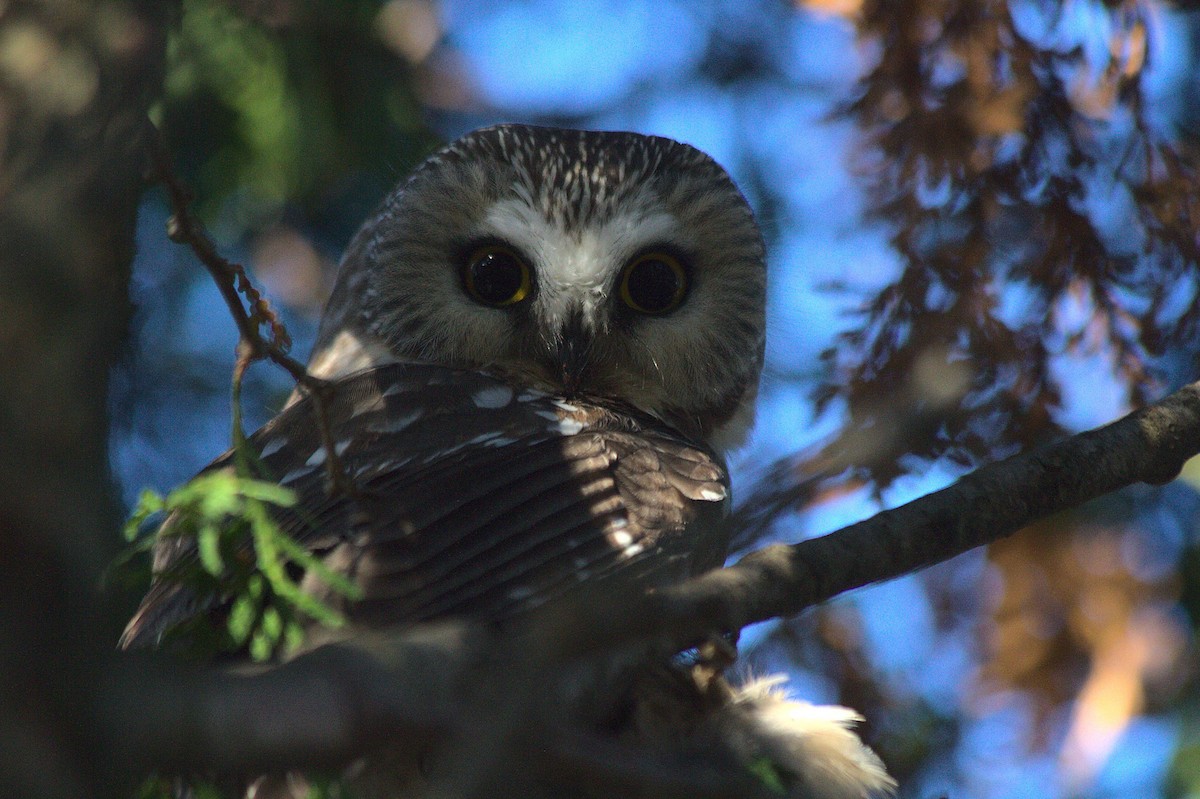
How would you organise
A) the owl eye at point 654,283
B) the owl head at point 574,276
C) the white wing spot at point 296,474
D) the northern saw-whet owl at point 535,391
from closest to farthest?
the northern saw-whet owl at point 535,391 < the white wing spot at point 296,474 < the owl head at point 574,276 < the owl eye at point 654,283

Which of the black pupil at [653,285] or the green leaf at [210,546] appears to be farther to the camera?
the black pupil at [653,285]

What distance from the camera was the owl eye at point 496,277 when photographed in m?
3.16

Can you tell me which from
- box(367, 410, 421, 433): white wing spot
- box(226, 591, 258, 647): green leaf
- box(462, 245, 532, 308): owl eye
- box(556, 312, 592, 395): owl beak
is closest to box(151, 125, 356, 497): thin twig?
box(226, 591, 258, 647): green leaf

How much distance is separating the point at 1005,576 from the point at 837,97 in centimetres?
159

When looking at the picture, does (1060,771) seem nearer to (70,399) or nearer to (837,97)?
(837,97)

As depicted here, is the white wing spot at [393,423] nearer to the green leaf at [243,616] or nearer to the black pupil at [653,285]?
the green leaf at [243,616]

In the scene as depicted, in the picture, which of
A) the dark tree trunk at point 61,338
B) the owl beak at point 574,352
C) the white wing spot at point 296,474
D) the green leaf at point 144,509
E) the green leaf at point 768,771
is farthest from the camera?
the owl beak at point 574,352

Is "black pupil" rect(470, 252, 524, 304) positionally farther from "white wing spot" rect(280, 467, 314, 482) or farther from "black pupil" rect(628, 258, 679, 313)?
"white wing spot" rect(280, 467, 314, 482)

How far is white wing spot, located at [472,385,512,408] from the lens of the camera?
259cm

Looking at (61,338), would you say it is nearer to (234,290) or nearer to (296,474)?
(234,290)

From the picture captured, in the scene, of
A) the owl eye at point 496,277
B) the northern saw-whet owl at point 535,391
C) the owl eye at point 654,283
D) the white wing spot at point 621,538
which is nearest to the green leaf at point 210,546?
the northern saw-whet owl at point 535,391

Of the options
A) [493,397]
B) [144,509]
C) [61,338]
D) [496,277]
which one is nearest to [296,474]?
[493,397]

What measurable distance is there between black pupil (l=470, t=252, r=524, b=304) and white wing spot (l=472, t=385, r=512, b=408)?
516 millimetres

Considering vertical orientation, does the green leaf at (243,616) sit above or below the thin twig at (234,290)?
below
